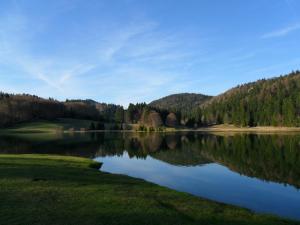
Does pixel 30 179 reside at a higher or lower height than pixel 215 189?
higher

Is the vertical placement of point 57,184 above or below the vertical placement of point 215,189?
above

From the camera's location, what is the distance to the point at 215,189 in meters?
32.6

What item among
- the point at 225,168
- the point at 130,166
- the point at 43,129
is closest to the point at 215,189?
the point at 225,168

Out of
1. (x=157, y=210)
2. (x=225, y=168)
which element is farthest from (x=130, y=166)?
(x=157, y=210)

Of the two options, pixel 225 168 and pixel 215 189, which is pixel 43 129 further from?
pixel 215 189

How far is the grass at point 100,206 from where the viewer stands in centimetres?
1625

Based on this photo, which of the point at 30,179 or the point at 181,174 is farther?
the point at 181,174

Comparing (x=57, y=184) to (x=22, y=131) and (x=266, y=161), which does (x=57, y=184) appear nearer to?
(x=266, y=161)

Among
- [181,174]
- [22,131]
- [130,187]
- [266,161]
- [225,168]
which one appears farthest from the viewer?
[22,131]

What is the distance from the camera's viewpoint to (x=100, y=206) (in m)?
18.5

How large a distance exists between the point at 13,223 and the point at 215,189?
21511 millimetres

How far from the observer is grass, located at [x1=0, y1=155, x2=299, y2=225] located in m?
16.2

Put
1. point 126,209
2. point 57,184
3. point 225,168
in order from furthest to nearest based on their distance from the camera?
1. point 225,168
2. point 57,184
3. point 126,209

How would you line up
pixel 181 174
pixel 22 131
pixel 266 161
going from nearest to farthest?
1. pixel 181 174
2. pixel 266 161
3. pixel 22 131
